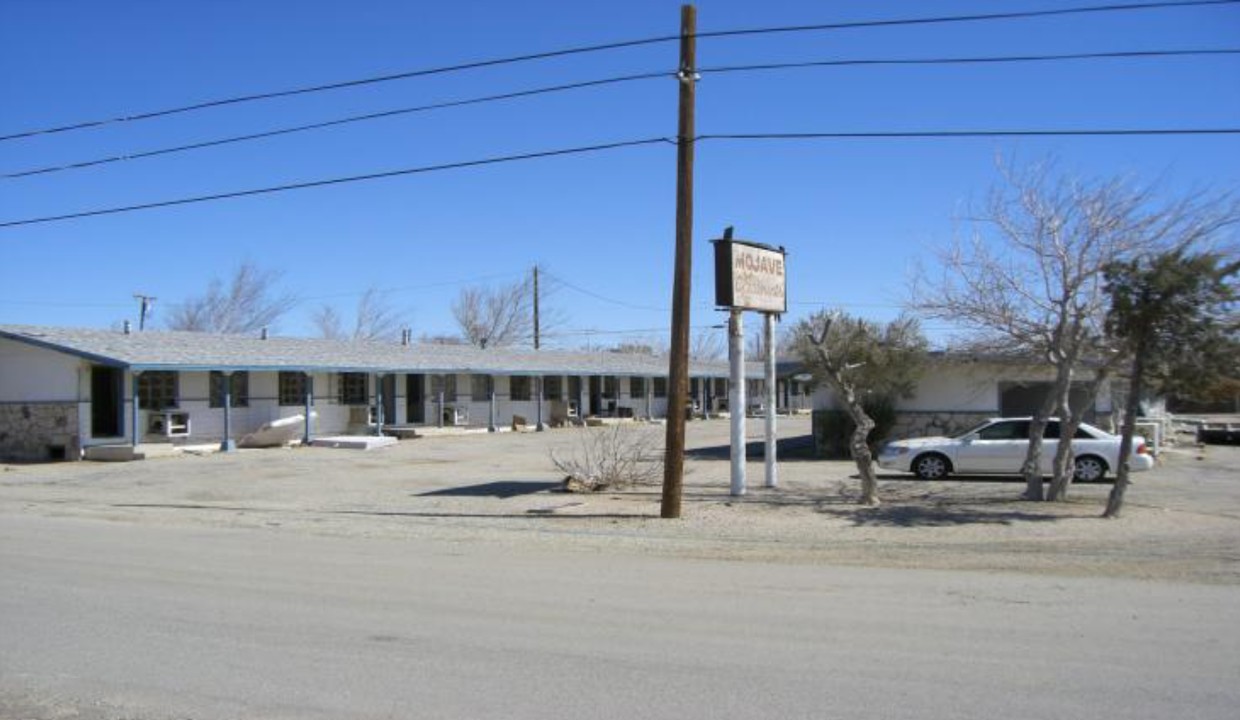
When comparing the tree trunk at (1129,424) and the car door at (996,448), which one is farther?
the car door at (996,448)

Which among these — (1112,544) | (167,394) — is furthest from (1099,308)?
(167,394)

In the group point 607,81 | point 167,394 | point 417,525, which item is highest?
point 607,81

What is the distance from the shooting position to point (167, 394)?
3147 centimetres

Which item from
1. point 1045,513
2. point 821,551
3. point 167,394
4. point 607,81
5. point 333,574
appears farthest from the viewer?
point 167,394

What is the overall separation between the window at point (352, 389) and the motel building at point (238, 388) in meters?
0.04

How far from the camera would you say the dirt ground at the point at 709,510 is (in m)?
12.9

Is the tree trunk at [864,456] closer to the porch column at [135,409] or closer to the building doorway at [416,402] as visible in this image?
the porch column at [135,409]

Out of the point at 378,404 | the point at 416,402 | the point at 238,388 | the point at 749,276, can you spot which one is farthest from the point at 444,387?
the point at 749,276

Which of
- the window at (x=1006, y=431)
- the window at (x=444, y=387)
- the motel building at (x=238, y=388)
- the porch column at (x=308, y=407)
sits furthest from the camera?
the window at (x=444, y=387)

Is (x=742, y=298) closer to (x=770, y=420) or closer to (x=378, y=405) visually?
(x=770, y=420)

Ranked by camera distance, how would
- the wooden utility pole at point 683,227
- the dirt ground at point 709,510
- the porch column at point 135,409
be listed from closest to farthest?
the dirt ground at point 709,510
the wooden utility pole at point 683,227
the porch column at point 135,409

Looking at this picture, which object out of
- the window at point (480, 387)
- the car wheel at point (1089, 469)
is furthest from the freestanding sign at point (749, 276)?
the window at point (480, 387)

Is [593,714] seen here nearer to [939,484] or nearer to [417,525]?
[417,525]

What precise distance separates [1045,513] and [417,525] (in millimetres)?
9344
